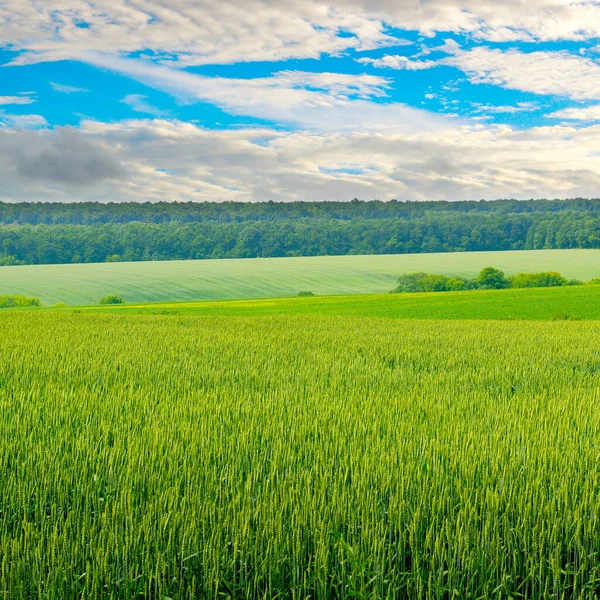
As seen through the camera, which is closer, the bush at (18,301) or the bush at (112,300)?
the bush at (18,301)

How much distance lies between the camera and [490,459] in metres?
5.55

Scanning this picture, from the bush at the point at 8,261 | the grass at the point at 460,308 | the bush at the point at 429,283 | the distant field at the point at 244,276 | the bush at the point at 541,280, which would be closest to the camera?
the grass at the point at 460,308

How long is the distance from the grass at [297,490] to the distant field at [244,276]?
54929 mm

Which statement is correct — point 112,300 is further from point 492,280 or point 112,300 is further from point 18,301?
point 492,280

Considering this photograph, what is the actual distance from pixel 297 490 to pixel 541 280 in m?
68.2

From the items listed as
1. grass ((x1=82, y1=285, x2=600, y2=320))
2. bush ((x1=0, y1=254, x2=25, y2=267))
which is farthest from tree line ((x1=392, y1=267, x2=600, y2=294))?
bush ((x1=0, y1=254, x2=25, y2=267))

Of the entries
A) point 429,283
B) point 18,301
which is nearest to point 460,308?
point 429,283

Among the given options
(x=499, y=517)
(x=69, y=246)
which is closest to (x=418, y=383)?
(x=499, y=517)

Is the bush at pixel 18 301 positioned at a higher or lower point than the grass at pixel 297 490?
lower

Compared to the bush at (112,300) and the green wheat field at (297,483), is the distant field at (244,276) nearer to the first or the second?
the bush at (112,300)

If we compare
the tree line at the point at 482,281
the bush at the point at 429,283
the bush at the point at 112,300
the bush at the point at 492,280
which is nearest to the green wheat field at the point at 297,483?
the bush at the point at 112,300

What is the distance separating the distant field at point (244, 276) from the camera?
63.7 m

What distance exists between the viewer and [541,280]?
67.9m

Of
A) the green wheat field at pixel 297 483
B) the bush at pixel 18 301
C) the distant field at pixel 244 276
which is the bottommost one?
the bush at pixel 18 301
